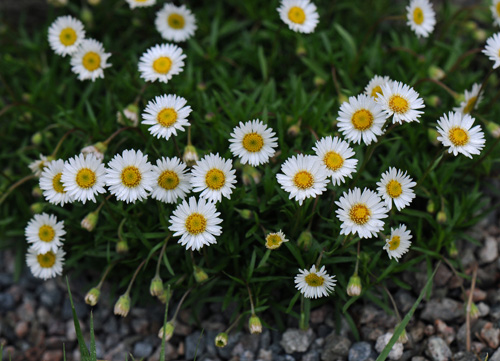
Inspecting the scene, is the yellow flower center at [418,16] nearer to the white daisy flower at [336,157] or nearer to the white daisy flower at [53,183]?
the white daisy flower at [336,157]

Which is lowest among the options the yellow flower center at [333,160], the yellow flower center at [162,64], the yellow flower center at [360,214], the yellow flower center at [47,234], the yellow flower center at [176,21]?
the yellow flower center at [47,234]

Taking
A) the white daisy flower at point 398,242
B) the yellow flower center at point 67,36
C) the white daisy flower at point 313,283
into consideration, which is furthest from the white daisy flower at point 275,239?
the yellow flower center at point 67,36

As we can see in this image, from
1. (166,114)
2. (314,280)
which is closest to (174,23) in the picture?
(166,114)

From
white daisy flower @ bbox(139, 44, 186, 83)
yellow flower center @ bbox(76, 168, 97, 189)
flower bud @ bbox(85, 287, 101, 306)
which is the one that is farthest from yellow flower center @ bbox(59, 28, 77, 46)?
flower bud @ bbox(85, 287, 101, 306)

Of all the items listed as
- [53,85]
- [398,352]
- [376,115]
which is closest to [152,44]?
[53,85]

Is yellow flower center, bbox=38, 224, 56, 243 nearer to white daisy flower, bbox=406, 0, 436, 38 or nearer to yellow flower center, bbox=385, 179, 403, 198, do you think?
yellow flower center, bbox=385, 179, 403, 198

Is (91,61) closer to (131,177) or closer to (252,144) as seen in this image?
(131,177)
